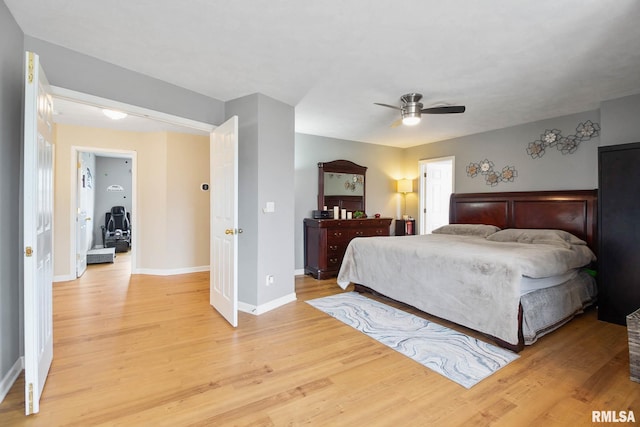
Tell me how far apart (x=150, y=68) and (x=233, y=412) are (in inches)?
112

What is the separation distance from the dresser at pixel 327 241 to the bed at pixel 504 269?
695 millimetres

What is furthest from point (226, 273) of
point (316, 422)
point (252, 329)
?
point (316, 422)

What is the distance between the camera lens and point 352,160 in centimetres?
575

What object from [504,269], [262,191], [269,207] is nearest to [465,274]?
[504,269]

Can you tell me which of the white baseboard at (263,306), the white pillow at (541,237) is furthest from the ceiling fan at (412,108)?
the white baseboard at (263,306)

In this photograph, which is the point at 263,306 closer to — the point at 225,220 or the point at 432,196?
the point at 225,220

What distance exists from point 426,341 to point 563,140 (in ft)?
11.3

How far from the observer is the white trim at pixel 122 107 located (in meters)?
2.37

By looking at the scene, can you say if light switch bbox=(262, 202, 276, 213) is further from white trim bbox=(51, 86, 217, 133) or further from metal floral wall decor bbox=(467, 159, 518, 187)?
metal floral wall decor bbox=(467, 159, 518, 187)

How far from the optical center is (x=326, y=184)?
17.8 feet

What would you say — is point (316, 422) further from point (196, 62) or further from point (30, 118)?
point (196, 62)

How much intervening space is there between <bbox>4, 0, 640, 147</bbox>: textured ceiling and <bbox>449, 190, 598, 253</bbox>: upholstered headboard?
3.92 feet

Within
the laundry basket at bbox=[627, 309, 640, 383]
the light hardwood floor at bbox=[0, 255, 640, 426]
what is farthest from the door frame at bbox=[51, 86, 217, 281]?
the laundry basket at bbox=[627, 309, 640, 383]

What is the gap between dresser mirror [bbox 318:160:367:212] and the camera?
538 centimetres
